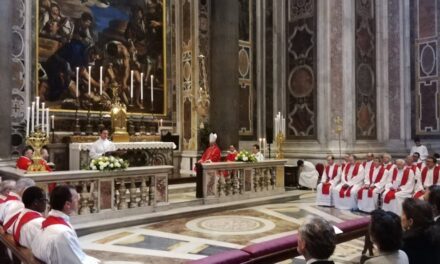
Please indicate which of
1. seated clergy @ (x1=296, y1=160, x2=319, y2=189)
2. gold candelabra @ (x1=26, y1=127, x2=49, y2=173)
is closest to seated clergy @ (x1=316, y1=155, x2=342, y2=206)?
seated clergy @ (x1=296, y1=160, x2=319, y2=189)

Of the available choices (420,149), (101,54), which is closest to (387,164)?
(420,149)

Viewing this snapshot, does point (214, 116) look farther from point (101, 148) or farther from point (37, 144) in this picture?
point (37, 144)

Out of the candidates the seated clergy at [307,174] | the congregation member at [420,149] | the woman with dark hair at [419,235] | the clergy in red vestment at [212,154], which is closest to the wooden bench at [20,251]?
the woman with dark hair at [419,235]

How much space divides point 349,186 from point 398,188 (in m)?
1.33

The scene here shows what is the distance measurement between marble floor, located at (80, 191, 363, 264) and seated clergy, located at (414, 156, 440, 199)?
1.52m

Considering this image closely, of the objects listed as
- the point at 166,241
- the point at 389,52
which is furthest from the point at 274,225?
the point at 389,52

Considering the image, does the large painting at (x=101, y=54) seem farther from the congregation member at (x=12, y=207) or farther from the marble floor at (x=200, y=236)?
the congregation member at (x=12, y=207)

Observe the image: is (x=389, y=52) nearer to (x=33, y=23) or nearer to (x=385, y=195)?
(x=385, y=195)

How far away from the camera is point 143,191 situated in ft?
30.9

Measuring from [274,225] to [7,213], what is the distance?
547 cm

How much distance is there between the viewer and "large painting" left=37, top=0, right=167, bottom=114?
12898mm

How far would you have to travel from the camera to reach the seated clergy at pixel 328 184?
11289 millimetres

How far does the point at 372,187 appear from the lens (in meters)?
10.5

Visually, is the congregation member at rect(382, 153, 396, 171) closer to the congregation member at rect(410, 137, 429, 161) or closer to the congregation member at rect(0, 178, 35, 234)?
the congregation member at rect(410, 137, 429, 161)
